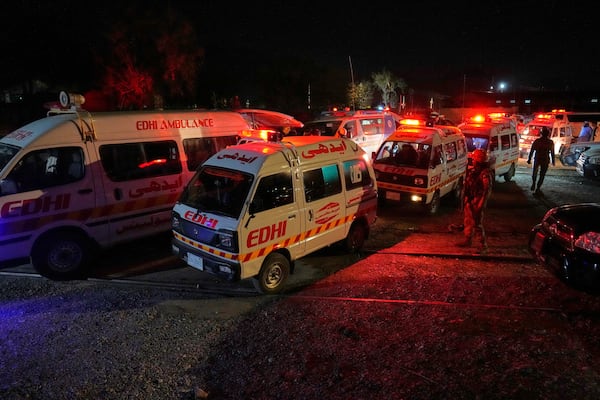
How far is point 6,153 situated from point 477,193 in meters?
7.72

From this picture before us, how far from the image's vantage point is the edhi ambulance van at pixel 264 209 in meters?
5.60

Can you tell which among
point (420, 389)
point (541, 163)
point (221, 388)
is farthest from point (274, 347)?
point (541, 163)

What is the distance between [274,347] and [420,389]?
1.59 m

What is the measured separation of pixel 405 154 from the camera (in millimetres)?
10477

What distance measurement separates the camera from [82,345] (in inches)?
189

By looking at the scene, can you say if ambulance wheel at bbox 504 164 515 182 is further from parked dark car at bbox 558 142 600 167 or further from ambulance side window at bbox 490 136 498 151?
parked dark car at bbox 558 142 600 167

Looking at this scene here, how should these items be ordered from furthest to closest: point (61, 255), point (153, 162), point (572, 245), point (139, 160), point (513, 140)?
point (513, 140)
point (153, 162)
point (139, 160)
point (61, 255)
point (572, 245)

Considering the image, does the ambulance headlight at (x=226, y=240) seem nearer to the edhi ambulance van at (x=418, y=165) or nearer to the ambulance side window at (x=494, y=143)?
the edhi ambulance van at (x=418, y=165)

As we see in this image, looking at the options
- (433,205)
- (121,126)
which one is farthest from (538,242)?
(121,126)

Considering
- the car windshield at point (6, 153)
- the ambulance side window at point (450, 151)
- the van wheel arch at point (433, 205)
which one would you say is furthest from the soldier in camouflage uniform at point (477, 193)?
the car windshield at point (6, 153)

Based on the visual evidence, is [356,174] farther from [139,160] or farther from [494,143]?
[494,143]

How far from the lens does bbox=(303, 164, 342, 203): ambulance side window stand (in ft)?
21.1

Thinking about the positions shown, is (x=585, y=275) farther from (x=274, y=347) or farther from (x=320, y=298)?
(x=274, y=347)

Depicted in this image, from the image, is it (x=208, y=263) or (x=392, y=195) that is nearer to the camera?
(x=208, y=263)
